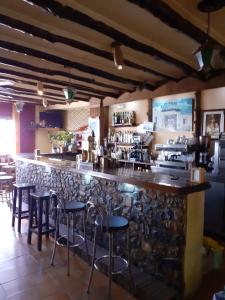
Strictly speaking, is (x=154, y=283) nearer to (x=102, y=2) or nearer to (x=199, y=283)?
(x=199, y=283)

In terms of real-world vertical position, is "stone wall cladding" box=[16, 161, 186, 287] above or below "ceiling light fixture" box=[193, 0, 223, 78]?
below

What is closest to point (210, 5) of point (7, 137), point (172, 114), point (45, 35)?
point (45, 35)

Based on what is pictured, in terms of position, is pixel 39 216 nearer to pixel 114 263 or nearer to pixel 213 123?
pixel 114 263

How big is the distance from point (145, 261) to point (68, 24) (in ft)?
8.58

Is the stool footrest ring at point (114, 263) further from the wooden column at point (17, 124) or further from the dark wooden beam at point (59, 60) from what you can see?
the wooden column at point (17, 124)

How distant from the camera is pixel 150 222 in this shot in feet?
8.46

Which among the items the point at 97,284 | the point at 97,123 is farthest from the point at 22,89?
the point at 97,284

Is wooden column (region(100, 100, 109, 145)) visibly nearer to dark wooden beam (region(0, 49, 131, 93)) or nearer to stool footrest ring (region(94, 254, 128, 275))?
dark wooden beam (region(0, 49, 131, 93))

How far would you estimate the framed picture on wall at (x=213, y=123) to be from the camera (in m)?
4.14

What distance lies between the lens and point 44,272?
2.79 meters

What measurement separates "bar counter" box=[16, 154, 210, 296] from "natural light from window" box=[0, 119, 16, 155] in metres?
5.86

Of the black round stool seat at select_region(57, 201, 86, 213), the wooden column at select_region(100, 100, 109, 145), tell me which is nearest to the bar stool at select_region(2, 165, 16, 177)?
the wooden column at select_region(100, 100, 109, 145)

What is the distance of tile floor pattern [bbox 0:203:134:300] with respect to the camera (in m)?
2.39

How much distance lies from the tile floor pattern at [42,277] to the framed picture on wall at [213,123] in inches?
115
